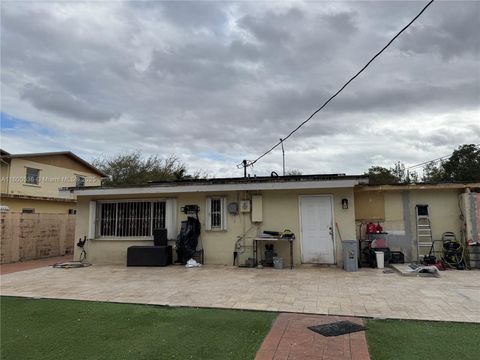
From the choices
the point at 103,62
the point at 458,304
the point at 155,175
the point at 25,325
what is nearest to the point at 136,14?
the point at 103,62

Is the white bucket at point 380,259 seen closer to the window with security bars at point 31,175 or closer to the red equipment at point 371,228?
the red equipment at point 371,228

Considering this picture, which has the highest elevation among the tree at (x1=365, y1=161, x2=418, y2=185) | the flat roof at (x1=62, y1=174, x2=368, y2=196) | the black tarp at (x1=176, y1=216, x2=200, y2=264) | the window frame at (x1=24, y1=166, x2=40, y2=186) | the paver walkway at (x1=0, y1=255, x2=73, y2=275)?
the tree at (x1=365, y1=161, x2=418, y2=185)

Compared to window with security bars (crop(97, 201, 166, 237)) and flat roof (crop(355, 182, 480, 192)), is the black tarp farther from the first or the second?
flat roof (crop(355, 182, 480, 192))

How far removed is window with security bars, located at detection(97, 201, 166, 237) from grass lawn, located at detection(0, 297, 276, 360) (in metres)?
4.98

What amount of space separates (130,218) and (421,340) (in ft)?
29.5

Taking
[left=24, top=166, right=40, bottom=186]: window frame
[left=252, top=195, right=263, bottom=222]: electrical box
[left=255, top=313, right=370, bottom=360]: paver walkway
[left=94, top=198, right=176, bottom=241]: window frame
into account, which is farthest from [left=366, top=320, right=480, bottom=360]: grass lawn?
[left=24, top=166, right=40, bottom=186]: window frame

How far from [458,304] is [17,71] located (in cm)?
1128

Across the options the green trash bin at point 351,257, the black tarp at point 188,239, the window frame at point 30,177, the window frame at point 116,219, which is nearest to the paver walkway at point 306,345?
the green trash bin at point 351,257

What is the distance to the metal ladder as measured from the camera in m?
9.30

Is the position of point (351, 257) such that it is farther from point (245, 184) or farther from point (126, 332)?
point (126, 332)

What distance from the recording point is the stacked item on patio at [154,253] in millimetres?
9672

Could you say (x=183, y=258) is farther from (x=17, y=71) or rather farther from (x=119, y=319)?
(x=17, y=71)

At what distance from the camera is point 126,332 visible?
412cm

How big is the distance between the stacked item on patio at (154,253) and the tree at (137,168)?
1346 cm
